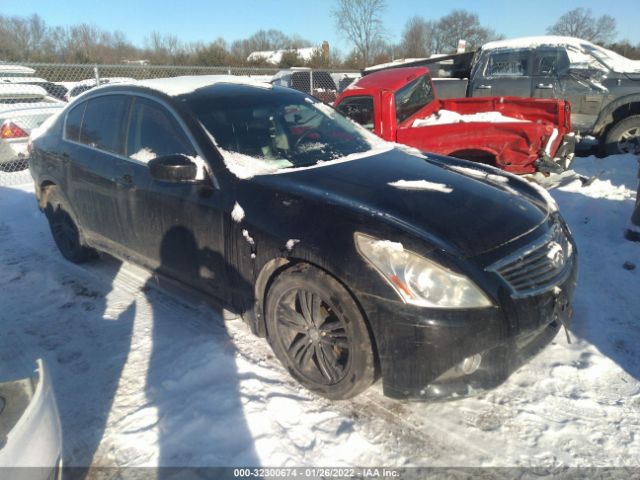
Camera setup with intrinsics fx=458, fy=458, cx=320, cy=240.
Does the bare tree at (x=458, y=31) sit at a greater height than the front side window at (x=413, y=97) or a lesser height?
greater

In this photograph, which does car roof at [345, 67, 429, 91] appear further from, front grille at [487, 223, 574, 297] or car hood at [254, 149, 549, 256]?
front grille at [487, 223, 574, 297]

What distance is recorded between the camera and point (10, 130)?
25.2 ft

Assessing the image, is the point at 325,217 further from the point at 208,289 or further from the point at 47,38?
the point at 47,38

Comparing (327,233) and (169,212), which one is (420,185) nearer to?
(327,233)

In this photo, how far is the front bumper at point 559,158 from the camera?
5.62 meters

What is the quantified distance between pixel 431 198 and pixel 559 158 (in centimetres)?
433

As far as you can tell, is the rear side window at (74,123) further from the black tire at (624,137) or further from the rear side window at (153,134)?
the black tire at (624,137)

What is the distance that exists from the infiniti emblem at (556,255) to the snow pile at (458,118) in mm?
3665

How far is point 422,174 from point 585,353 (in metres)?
1.53

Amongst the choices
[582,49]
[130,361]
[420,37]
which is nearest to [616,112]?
[582,49]

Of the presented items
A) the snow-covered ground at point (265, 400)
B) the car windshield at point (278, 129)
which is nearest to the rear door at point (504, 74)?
the snow-covered ground at point (265, 400)

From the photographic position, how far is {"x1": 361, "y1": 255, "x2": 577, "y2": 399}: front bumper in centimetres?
214

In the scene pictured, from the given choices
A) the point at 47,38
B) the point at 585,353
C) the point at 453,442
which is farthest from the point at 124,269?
the point at 47,38

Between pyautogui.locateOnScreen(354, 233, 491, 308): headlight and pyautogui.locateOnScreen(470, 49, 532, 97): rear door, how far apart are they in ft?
25.8
